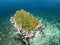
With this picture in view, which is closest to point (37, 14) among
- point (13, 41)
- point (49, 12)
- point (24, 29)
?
point (49, 12)

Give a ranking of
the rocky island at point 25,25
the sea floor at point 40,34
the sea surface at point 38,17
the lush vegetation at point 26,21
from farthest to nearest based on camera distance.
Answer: the lush vegetation at point 26,21, the rocky island at point 25,25, the sea surface at point 38,17, the sea floor at point 40,34

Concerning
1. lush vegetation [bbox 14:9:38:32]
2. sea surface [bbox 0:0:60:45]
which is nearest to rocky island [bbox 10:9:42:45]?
lush vegetation [bbox 14:9:38:32]

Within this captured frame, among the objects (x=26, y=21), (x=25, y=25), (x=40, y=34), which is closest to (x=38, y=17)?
(x=26, y=21)

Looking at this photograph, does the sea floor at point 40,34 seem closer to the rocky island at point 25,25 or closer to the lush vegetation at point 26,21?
the rocky island at point 25,25

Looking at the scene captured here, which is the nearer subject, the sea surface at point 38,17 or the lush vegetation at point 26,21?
the sea surface at point 38,17

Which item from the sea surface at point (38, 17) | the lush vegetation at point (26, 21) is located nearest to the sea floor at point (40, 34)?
the sea surface at point (38, 17)

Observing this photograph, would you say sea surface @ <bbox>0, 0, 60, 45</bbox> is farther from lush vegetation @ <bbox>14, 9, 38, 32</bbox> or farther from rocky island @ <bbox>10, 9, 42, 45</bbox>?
lush vegetation @ <bbox>14, 9, 38, 32</bbox>

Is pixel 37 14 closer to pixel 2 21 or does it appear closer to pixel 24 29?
pixel 2 21

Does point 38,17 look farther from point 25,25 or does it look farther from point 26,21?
point 25,25
